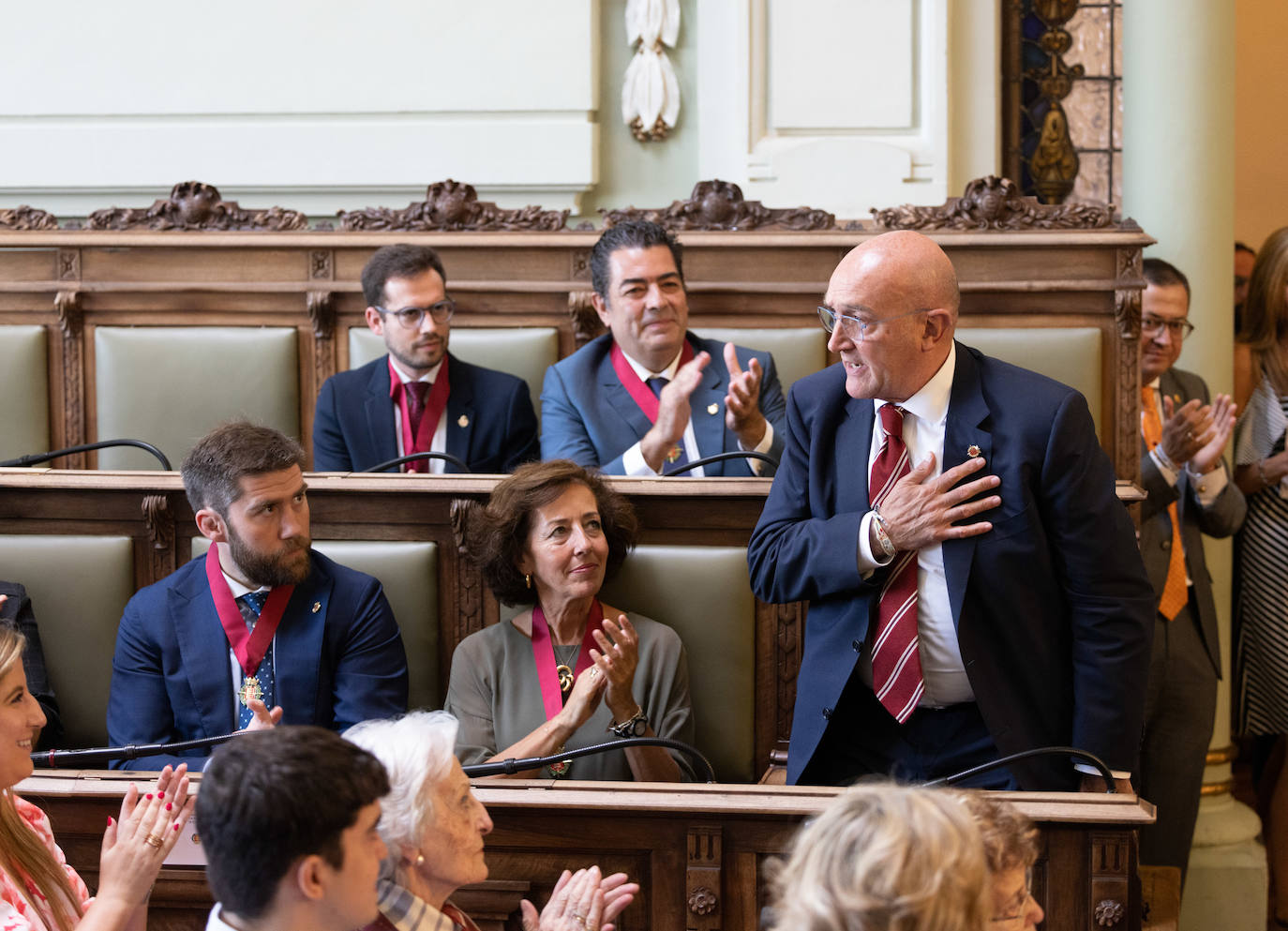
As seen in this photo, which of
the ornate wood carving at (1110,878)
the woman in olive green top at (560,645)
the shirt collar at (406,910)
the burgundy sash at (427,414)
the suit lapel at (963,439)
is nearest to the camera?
the shirt collar at (406,910)

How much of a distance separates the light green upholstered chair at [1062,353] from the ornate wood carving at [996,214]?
0.33 metres

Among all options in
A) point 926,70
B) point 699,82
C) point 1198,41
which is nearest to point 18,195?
point 699,82

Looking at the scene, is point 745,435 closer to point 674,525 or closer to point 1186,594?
point 674,525

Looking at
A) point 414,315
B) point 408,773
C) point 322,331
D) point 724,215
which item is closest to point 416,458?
point 414,315

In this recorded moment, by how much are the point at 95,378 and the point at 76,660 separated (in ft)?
4.59

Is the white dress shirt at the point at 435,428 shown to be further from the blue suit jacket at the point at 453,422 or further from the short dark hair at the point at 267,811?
the short dark hair at the point at 267,811

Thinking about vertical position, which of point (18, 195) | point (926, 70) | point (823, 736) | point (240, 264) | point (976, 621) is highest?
point (926, 70)

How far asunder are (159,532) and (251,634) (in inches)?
15.6

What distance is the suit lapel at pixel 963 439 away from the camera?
6.87ft

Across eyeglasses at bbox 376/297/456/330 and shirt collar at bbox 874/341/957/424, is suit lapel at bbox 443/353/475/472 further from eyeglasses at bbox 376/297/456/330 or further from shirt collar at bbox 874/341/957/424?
shirt collar at bbox 874/341/957/424

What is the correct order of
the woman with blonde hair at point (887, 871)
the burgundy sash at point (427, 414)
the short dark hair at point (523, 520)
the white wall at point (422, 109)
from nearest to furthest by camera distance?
the woman with blonde hair at point (887, 871)
the short dark hair at point (523, 520)
the burgundy sash at point (427, 414)
the white wall at point (422, 109)

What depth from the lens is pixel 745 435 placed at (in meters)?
3.07

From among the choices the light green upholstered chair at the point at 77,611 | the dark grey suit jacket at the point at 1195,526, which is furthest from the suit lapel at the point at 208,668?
the dark grey suit jacket at the point at 1195,526

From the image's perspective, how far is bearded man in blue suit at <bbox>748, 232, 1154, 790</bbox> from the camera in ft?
6.89
